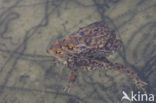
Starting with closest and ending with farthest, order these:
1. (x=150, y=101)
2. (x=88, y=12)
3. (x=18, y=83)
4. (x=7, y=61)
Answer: (x=150, y=101) < (x=18, y=83) < (x=7, y=61) < (x=88, y=12)

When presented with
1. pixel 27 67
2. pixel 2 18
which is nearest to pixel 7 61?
pixel 27 67

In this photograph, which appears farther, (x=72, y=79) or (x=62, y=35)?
(x=62, y=35)

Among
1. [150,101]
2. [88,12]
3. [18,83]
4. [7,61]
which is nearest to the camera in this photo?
[150,101]

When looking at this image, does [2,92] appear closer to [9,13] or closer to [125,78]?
[9,13]

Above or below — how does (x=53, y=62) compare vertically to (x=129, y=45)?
below

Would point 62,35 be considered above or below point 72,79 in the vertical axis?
above

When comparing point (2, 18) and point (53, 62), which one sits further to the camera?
point (2, 18)

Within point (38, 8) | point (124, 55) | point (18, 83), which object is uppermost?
point (38, 8)
